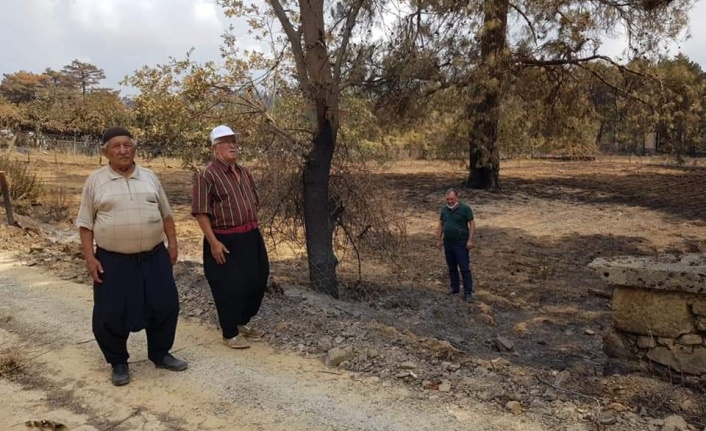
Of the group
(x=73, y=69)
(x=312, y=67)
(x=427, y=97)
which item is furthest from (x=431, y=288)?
(x=73, y=69)

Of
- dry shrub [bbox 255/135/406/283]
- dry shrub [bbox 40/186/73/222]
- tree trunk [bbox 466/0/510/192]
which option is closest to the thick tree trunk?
dry shrub [bbox 255/135/406/283]

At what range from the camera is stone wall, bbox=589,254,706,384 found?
3930 mm

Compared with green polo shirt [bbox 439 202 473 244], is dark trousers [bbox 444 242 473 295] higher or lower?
lower

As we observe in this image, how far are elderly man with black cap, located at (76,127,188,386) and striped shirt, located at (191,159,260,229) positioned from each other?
32cm

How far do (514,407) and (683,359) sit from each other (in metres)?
1.50

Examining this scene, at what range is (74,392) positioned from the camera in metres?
3.64

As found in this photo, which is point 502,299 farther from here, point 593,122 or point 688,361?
point 593,122

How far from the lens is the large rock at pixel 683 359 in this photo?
155 inches

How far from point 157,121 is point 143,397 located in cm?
874

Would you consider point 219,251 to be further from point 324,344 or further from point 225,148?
point 324,344

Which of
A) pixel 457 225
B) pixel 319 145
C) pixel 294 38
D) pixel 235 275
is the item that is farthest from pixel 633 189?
pixel 235 275

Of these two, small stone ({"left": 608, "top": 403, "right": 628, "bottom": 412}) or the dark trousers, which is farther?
the dark trousers

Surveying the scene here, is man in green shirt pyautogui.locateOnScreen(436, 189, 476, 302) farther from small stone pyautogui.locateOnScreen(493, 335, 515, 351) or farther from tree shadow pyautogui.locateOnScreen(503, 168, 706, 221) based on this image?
tree shadow pyautogui.locateOnScreen(503, 168, 706, 221)

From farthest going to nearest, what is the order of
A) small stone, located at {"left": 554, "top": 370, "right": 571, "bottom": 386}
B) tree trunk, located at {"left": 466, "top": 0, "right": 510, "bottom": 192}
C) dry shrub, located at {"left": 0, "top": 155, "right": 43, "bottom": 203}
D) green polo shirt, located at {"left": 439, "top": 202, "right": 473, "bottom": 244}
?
1. tree trunk, located at {"left": 466, "top": 0, "right": 510, "bottom": 192}
2. dry shrub, located at {"left": 0, "top": 155, "right": 43, "bottom": 203}
3. green polo shirt, located at {"left": 439, "top": 202, "right": 473, "bottom": 244}
4. small stone, located at {"left": 554, "top": 370, "right": 571, "bottom": 386}
